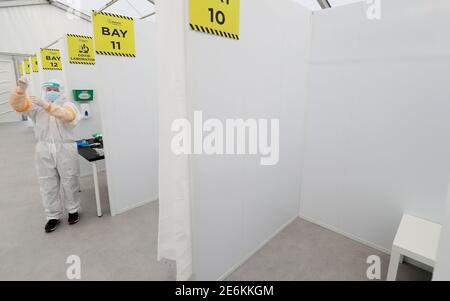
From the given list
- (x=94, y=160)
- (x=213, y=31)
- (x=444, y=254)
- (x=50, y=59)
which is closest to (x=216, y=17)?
(x=213, y=31)

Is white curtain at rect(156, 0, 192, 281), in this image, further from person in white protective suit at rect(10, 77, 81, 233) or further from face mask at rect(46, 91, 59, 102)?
face mask at rect(46, 91, 59, 102)

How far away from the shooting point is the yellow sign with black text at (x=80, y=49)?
136 inches

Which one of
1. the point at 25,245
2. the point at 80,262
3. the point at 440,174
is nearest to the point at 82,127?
the point at 25,245

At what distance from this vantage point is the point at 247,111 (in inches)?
71.6

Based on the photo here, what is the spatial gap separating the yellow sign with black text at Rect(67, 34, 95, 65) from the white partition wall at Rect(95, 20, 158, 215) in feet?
4.59

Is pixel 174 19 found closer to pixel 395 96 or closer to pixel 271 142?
pixel 271 142

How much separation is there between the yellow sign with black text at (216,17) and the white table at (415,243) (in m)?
1.80

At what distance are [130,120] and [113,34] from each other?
3.00 feet

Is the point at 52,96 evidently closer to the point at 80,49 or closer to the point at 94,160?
the point at 94,160

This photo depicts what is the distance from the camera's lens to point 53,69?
180 inches

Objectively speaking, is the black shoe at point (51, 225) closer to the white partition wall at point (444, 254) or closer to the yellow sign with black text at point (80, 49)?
the yellow sign with black text at point (80, 49)

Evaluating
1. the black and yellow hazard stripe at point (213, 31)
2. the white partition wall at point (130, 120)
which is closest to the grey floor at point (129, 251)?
the white partition wall at point (130, 120)

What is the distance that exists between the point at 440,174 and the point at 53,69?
592 centimetres
